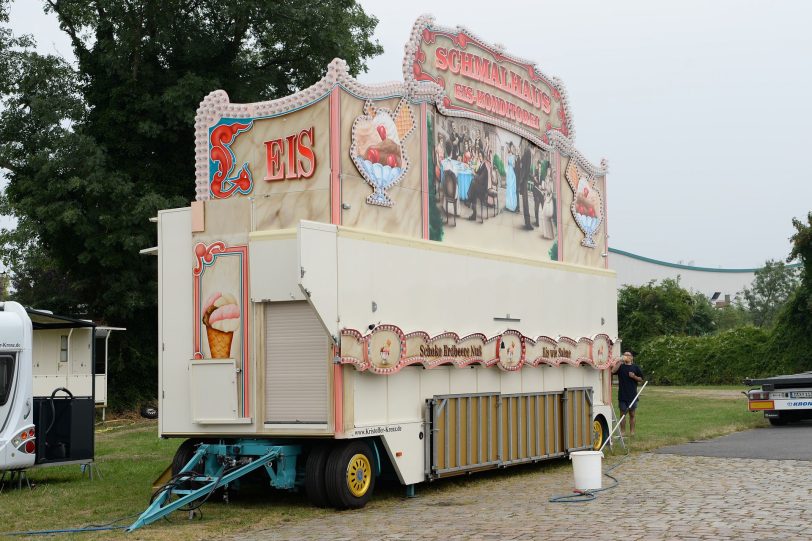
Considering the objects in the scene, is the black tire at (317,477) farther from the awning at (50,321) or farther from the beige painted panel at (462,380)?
the awning at (50,321)

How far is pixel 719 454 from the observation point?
59.8 ft

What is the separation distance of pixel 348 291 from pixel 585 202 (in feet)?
25.2

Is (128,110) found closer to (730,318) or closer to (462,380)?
(462,380)

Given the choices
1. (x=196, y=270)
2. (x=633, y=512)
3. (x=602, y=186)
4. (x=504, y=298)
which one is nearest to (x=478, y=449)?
(x=504, y=298)

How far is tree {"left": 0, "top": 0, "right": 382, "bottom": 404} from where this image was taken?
99.6 feet

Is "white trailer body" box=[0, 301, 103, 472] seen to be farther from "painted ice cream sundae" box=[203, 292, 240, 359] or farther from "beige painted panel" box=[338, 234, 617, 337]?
"beige painted panel" box=[338, 234, 617, 337]

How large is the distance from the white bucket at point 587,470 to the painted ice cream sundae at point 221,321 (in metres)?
4.42

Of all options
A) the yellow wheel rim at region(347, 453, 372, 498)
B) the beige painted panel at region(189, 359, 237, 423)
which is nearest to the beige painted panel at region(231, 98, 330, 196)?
the beige painted panel at region(189, 359, 237, 423)

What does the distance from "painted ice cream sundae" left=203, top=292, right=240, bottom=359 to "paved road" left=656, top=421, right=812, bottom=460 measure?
8.85 m

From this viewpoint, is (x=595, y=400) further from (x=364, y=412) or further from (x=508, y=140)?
(x=364, y=412)

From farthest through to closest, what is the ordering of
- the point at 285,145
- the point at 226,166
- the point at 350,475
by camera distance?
the point at 226,166, the point at 285,145, the point at 350,475

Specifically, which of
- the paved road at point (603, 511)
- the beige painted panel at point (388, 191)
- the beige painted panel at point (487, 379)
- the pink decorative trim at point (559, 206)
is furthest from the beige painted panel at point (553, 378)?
the beige painted panel at point (388, 191)

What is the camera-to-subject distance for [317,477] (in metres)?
12.6

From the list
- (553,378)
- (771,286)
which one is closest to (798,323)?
(553,378)
